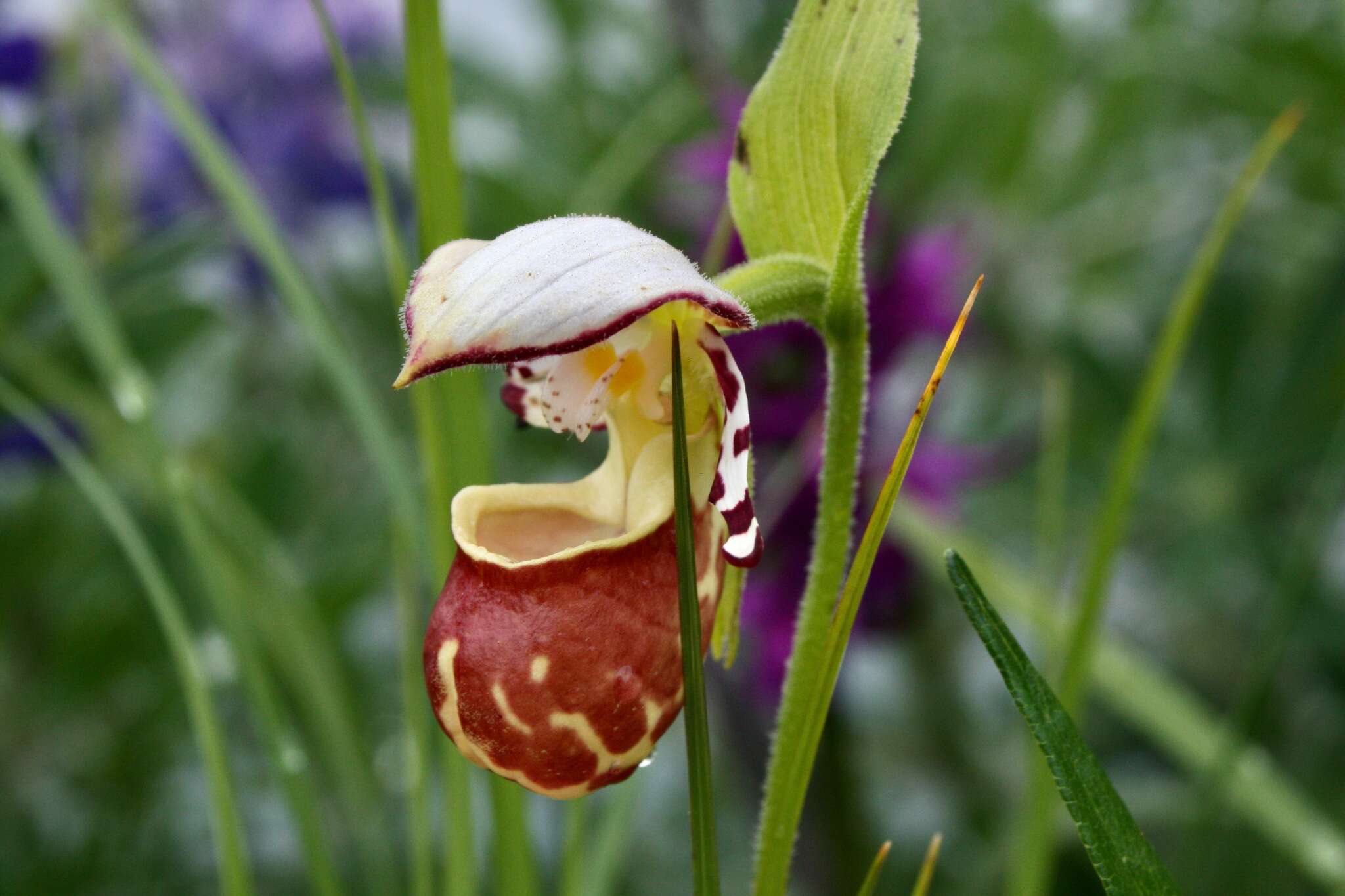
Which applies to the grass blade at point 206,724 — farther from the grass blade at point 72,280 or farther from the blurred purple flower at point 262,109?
the blurred purple flower at point 262,109

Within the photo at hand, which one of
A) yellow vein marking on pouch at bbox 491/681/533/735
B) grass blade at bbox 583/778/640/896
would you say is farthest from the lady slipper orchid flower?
grass blade at bbox 583/778/640/896

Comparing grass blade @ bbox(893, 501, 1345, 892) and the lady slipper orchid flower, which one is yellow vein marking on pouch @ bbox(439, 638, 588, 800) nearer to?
the lady slipper orchid flower

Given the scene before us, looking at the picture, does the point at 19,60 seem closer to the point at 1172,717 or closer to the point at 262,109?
the point at 262,109

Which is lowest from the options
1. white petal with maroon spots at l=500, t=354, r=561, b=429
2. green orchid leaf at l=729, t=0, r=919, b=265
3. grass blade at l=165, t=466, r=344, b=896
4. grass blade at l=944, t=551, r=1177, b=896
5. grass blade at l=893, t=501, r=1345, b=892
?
grass blade at l=893, t=501, r=1345, b=892

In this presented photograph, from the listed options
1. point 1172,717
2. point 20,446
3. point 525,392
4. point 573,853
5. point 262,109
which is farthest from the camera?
point 262,109

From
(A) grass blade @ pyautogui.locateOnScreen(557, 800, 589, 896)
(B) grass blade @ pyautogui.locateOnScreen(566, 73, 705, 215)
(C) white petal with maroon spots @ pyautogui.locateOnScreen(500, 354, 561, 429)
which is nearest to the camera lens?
(C) white petal with maroon spots @ pyautogui.locateOnScreen(500, 354, 561, 429)

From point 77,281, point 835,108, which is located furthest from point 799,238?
point 77,281

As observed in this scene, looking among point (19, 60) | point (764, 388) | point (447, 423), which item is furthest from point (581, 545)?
point (19, 60)

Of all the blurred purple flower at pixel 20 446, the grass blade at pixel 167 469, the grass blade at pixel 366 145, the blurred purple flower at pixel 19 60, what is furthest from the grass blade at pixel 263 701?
the blurred purple flower at pixel 19 60
